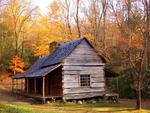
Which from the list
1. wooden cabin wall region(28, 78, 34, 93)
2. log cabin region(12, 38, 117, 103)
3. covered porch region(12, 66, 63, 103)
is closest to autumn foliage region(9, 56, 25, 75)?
wooden cabin wall region(28, 78, 34, 93)

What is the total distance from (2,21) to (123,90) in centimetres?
3080

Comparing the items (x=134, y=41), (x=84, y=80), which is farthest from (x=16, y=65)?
(x=134, y=41)

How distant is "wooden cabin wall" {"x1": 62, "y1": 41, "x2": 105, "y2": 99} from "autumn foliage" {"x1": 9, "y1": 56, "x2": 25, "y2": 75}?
77.8 feet

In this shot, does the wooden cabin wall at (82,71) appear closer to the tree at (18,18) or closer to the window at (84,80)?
the window at (84,80)

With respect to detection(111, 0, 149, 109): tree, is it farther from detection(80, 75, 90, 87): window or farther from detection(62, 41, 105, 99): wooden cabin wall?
detection(80, 75, 90, 87): window

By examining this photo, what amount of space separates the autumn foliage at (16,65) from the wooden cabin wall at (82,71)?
934 inches

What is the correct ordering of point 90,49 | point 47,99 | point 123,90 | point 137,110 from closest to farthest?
point 137,110 → point 47,99 → point 90,49 → point 123,90

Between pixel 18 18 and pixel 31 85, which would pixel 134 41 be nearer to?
pixel 31 85

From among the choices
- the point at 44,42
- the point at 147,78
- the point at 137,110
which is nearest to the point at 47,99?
the point at 137,110

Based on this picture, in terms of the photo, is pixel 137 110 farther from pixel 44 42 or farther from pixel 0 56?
pixel 0 56

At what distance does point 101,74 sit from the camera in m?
31.1

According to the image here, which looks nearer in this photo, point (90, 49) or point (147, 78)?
point (90, 49)

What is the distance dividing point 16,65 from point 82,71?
25.9 metres

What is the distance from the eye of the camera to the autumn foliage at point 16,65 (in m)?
51.7
